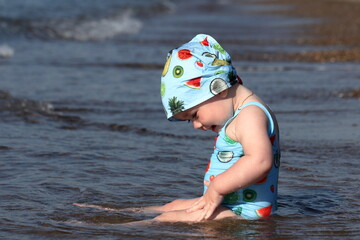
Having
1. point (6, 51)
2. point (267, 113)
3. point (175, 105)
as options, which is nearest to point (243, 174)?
point (267, 113)

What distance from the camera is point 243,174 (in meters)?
3.57

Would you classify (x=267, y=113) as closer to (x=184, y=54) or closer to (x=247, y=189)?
(x=247, y=189)

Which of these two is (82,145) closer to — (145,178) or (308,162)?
(145,178)

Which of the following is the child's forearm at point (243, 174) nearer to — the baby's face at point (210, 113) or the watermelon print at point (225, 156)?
the watermelon print at point (225, 156)

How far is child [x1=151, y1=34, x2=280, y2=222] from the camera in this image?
3.59m

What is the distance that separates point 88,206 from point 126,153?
1384mm

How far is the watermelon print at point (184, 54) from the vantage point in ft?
12.2

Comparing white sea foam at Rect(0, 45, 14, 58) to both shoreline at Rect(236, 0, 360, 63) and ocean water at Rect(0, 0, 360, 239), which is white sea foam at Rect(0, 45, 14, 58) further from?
shoreline at Rect(236, 0, 360, 63)

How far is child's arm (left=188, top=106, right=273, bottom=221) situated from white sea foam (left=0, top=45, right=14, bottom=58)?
8662 mm

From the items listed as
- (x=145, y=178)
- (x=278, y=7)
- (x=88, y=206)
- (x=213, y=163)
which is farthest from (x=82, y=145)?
(x=278, y=7)

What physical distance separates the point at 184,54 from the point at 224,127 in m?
0.42

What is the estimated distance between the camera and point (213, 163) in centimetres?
392

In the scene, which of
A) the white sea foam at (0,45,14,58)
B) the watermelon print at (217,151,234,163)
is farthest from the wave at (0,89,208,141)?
the white sea foam at (0,45,14,58)

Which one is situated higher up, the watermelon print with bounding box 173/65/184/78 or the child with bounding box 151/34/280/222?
the watermelon print with bounding box 173/65/184/78
